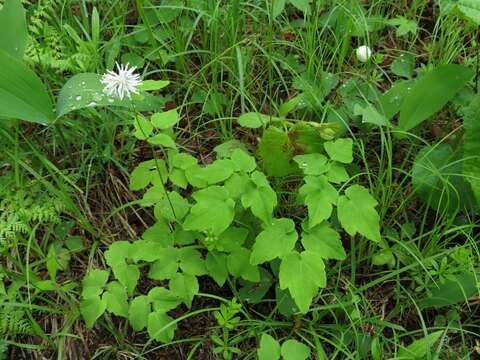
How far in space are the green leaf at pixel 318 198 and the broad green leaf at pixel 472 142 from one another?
43cm

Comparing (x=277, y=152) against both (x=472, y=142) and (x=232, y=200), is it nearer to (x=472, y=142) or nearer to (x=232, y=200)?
(x=232, y=200)

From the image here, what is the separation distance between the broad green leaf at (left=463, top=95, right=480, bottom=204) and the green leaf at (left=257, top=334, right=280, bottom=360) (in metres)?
0.70

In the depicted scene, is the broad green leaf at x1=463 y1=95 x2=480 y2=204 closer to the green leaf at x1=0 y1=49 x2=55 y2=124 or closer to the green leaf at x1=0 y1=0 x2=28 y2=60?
the green leaf at x1=0 y1=49 x2=55 y2=124

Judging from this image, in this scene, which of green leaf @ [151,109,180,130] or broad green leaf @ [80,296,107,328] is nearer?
broad green leaf @ [80,296,107,328]

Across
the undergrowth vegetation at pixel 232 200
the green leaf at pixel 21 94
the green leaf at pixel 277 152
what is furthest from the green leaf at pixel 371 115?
the green leaf at pixel 21 94

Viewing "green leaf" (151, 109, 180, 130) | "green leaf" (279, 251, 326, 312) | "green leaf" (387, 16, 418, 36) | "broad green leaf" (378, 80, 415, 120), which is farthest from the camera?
"green leaf" (387, 16, 418, 36)

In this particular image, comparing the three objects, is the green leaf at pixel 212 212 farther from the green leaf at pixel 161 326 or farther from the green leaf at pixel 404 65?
the green leaf at pixel 404 65

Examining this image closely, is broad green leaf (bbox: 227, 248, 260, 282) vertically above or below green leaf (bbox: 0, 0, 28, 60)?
below

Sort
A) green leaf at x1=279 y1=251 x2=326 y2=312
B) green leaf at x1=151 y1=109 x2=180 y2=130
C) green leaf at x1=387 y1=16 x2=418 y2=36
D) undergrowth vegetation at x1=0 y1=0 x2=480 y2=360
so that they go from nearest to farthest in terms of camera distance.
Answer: green leaf at x1=279 y1=251 x2=326 y2=312 → undergrowth vegetation at x1=0 y1=0 x2=480 y2=360 → green leaf at x1=151 y1=109 x2=180 y2=130 → green leaf at x1=387 y1=16 x2=418 y2=36

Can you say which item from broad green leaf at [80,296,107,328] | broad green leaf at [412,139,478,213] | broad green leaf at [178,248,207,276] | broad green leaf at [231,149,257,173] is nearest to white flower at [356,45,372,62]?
broad green leaf at [412,139,478,213]

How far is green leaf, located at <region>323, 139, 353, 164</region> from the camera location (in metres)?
1.33

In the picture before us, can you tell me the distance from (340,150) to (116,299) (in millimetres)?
710

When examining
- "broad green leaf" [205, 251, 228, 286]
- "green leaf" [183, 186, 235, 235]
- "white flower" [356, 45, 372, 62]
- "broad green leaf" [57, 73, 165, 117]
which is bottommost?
"broad green leaf" [205, 251, 228, 286]

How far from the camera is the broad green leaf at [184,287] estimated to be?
1.28 m
